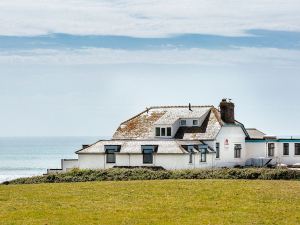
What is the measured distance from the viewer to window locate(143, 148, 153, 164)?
77812mm

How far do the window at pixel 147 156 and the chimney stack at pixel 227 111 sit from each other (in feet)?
38.0

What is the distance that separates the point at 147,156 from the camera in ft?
256

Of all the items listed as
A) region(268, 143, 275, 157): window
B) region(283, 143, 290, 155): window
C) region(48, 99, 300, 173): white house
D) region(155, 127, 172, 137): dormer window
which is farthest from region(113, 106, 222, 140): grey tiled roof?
region(283, 143, 290, 155): window

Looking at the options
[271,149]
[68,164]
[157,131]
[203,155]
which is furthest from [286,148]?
[68,164]

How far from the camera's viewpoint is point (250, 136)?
91500 mm

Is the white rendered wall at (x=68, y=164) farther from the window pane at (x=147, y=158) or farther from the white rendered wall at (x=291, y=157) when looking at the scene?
the white rendered wall at (x=291, y=157)

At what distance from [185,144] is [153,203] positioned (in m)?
37.1

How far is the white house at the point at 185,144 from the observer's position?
255 feet

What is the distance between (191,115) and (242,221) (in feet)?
170

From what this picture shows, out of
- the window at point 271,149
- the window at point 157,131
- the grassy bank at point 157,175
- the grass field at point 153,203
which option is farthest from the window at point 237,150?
the grass field at point 153,203

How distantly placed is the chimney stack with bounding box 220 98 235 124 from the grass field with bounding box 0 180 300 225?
30.6 meters

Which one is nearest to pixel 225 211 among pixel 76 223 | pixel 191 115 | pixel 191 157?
pixel 76 223

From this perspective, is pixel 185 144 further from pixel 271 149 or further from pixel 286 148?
pixel 286 148

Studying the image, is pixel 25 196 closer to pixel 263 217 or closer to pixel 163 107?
pixel 263 217
